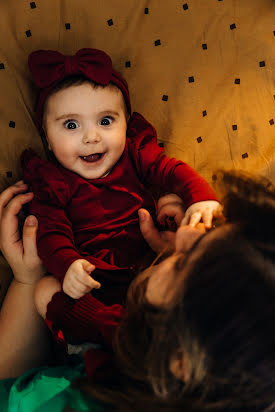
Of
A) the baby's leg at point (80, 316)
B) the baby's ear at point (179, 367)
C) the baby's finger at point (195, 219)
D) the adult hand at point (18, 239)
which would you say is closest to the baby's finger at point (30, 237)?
the adult hand at point (18, 239)

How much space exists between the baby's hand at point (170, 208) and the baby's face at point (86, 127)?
152mm

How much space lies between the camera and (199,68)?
1.09 metres

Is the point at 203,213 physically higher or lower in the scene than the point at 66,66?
lower

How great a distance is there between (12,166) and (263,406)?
740 mm

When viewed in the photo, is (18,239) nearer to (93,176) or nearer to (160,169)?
(93,176)

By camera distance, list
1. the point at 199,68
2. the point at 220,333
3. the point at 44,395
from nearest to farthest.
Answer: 1. the point at 220,333
2. the point at 44,395
3. the point at 199,68

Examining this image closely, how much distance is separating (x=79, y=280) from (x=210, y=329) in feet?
1.09

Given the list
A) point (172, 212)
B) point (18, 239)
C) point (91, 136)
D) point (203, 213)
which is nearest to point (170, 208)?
point (172, 212)

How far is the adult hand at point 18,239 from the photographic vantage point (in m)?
0.95

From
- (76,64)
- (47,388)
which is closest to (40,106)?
(76,64)

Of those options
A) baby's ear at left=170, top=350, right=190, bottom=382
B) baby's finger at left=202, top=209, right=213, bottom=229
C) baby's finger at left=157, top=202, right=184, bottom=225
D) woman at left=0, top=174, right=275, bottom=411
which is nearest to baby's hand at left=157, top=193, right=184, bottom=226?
baby's finger at left=157, top=202, right=184, bottom=225

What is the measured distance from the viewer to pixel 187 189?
37.8 inches

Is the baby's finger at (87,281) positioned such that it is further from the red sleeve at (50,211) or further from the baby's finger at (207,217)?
the baby's finger at (207,217)

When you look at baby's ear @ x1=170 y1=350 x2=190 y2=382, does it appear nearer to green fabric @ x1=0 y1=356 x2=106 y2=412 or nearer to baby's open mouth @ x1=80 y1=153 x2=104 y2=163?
green fabric @ x1=0 y1=356 x2=106 y2=412
